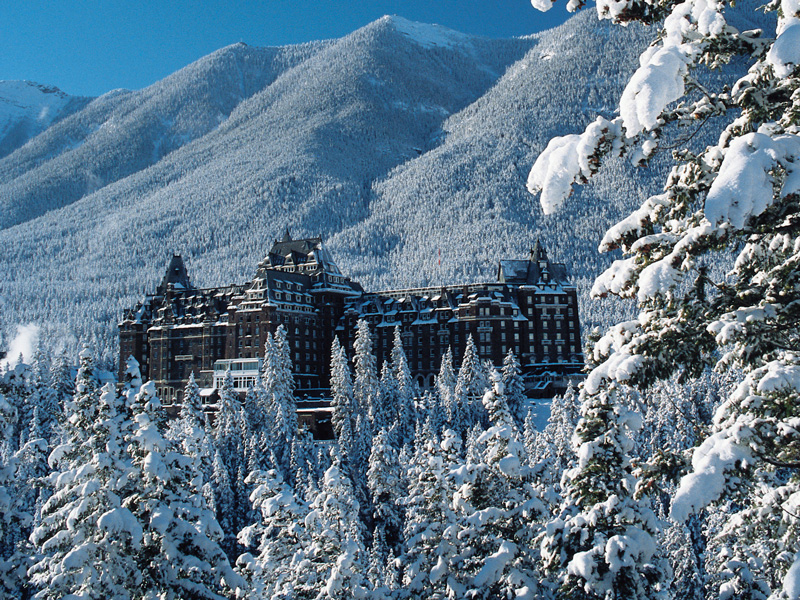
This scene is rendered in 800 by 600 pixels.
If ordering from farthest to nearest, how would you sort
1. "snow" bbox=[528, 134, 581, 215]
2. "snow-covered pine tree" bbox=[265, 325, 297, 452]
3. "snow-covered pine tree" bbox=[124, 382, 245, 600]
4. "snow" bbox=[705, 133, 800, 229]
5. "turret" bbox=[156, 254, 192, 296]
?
1. "turret" bbox=[156, 254, 192, 296]
2. "snow-covered pine tree" bbox=[265, 325, 297, 452]
3. "snow-covered pine tree" bbox=[124, 382, 245, 600]
4. "snow" bbox=[528, 134, 581, 215]
5. "snow" bbox=[705, 133, 800, 229]

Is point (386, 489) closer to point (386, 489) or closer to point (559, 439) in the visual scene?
point (386, 489)

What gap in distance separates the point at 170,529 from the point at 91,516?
2.48 meters

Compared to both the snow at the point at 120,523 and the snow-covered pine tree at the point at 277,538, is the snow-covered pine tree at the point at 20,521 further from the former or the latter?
the snow-covered pine tree at the point at 277,538

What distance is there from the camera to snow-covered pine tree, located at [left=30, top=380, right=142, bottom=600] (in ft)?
73.9

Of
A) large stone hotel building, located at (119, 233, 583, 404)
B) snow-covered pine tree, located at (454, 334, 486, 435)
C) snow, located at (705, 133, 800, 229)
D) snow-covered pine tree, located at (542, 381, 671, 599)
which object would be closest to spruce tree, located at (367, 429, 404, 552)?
snow-covered pine tree, located at (454, 334, 486, 435)

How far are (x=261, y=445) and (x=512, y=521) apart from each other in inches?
2218

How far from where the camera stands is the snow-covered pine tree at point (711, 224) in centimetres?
763

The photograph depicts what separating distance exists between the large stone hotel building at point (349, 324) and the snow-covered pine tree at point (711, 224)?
9791cm

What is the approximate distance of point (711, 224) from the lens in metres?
7.73

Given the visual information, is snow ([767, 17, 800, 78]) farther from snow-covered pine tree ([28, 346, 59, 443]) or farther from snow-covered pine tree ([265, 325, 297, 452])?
snow-covered pine tree ([28, 346, 59, 443])

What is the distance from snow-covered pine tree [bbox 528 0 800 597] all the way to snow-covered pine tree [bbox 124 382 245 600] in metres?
17.7

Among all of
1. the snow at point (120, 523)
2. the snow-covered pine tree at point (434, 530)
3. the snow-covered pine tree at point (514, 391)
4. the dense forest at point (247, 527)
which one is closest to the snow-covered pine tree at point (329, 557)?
the dense forest at point (247, 527)

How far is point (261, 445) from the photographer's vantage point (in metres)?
79.6

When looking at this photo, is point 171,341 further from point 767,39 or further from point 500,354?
point 767,39
